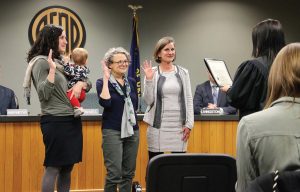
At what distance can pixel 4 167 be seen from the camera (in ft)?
12.3

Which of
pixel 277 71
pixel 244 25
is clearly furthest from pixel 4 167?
pixel 244 25

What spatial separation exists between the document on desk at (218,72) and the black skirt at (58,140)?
1.07 m

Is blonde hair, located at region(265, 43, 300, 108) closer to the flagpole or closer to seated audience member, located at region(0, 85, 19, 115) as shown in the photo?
seated audience member, located at region(0, 85, 19, 115)

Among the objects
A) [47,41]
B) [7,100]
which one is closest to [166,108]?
[47,41]

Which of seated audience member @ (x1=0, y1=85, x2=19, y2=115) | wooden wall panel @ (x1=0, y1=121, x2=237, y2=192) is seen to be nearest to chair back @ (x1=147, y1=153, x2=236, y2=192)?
wooden wall panel @ (x1=0, y1=121, x2=237, y2=192)

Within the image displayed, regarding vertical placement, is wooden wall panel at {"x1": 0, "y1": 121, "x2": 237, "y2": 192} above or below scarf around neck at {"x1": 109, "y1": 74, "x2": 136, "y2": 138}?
below

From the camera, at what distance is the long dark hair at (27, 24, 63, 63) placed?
285cm

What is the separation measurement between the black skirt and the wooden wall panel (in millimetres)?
1007

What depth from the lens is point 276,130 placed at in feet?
4.13

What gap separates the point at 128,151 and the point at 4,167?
4.43 ft

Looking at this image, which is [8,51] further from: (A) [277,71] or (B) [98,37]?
(A) [277,71]

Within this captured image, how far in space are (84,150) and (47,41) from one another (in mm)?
1373

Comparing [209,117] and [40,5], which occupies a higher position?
[40,5]

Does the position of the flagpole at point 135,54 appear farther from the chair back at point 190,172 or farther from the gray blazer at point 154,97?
the chair back at point 190,172
